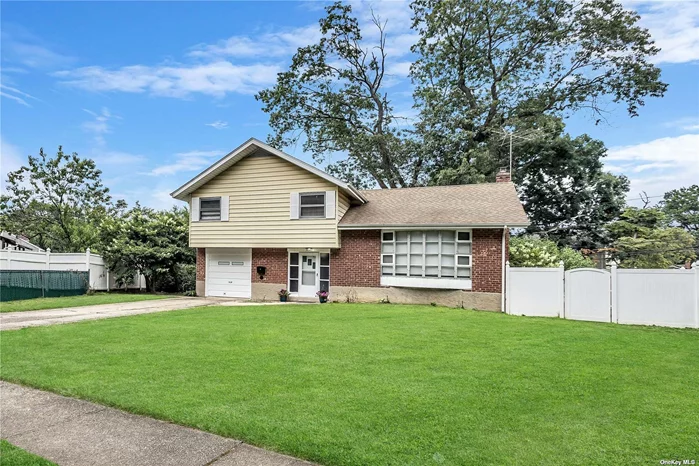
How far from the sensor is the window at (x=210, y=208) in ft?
57.1

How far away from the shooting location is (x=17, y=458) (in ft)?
10.4

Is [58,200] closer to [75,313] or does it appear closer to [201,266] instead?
[201,266]

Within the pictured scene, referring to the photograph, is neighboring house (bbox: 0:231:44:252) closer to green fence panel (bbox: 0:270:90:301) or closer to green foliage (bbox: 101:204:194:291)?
green foliage (bbox: 101:204:194:291)

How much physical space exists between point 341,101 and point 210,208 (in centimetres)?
1565

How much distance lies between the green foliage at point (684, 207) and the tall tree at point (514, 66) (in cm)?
1278

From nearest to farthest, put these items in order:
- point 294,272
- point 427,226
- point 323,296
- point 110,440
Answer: point 110,440 → point 427,226 → point 323,296 → point 294,272

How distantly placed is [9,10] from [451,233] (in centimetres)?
1326

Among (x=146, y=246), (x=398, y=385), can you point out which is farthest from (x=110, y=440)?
(x=146, y=246)

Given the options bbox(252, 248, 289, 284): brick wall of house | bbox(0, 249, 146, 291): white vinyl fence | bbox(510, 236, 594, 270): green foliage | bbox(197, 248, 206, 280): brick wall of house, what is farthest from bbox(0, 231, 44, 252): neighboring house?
bbox(510, 236, 594, 270): green foliage

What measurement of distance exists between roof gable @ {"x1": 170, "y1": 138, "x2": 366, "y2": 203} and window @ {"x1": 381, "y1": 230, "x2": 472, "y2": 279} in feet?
8.06

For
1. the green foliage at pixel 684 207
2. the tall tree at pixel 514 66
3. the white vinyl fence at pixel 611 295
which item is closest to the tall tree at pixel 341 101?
the tall tree at pixel 514 66

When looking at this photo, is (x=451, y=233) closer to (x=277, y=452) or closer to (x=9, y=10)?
(x=277, y=452)

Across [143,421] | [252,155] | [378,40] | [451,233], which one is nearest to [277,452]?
[143,421]

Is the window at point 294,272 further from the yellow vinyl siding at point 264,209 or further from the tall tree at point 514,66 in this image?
the tall tree at point 514,66
